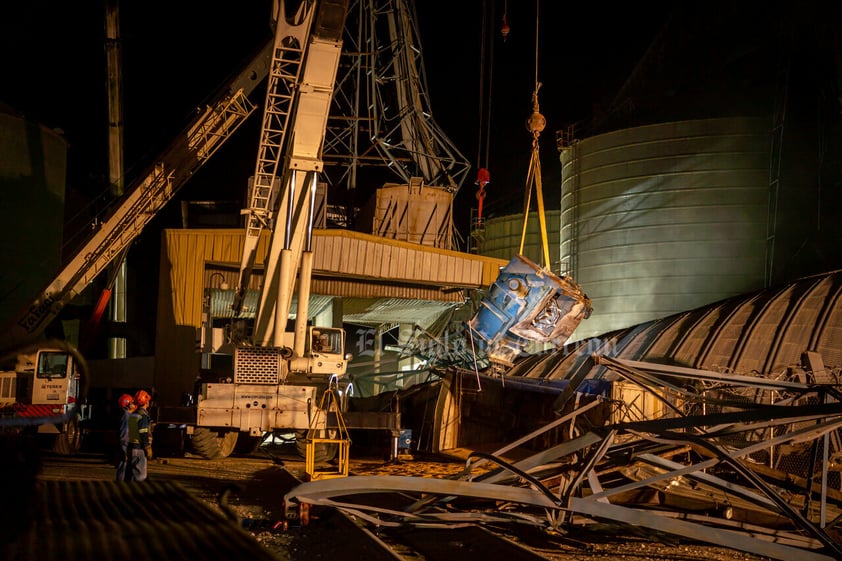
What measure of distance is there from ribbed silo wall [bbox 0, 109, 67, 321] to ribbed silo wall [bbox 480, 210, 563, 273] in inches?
801

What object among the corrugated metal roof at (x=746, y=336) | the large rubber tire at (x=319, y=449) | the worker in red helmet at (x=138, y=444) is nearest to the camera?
the worker in red helmet at (x=138, y=444)

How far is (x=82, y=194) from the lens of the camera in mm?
43188

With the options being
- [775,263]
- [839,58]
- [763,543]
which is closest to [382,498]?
[763,543]

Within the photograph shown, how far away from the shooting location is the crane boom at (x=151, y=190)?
23375mm

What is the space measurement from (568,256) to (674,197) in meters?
5.20

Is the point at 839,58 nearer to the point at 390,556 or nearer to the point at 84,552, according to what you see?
the point at 390,556

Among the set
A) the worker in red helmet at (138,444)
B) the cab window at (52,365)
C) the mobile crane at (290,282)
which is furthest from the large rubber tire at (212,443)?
the worker in red helmet at (138,444)

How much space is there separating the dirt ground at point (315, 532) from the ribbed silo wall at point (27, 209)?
18.7m

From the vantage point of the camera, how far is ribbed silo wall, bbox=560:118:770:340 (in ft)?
89.1

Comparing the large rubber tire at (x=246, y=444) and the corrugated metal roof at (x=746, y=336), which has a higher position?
the corrugated metal roof at (x=746, y=336)

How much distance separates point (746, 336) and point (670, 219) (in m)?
8.91

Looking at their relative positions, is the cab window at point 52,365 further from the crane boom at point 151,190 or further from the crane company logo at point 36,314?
the crane boom at point 151,190

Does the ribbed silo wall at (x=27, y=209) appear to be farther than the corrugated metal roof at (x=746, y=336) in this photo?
Yes

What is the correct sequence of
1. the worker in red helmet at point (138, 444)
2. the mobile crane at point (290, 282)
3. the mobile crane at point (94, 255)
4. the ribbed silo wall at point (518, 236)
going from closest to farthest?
the worker in red helmet at point (138, 444), the mobile crane at point (290, 282), the mobile crane at point (94, 255), the ribbed silo wall at point (518, 236)
